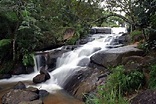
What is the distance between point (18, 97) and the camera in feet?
23.0

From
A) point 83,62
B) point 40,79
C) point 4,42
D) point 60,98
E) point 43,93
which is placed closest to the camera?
point 60,98

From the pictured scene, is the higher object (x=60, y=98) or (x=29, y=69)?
(x=29, y=69)

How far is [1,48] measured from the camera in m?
11.4

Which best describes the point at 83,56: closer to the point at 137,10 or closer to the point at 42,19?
the point at 42,19

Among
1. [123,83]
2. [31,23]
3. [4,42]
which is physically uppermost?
[31,23]

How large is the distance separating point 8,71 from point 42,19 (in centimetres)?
355

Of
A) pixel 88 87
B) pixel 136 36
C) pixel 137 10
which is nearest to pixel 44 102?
pixel 88 87

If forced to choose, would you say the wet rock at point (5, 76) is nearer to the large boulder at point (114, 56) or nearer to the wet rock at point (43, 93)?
the wet rock at point (43, 93)

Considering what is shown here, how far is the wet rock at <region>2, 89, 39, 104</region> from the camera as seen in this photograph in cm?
691

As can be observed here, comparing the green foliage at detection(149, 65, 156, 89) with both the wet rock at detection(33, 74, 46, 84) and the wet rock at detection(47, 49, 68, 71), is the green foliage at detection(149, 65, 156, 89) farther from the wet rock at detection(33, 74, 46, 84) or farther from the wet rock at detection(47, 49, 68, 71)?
the wet rock at detection(47, 49, 68, 71)

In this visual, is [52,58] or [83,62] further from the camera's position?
[52,58]

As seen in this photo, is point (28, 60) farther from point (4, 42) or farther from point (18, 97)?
point (18, 97)

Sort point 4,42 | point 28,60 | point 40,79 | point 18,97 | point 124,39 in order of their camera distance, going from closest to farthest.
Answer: point 18,97 < point 40,79 < point 4,42 < point 28,60 < point 124,39

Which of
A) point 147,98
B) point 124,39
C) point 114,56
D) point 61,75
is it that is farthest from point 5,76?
point 147,98
